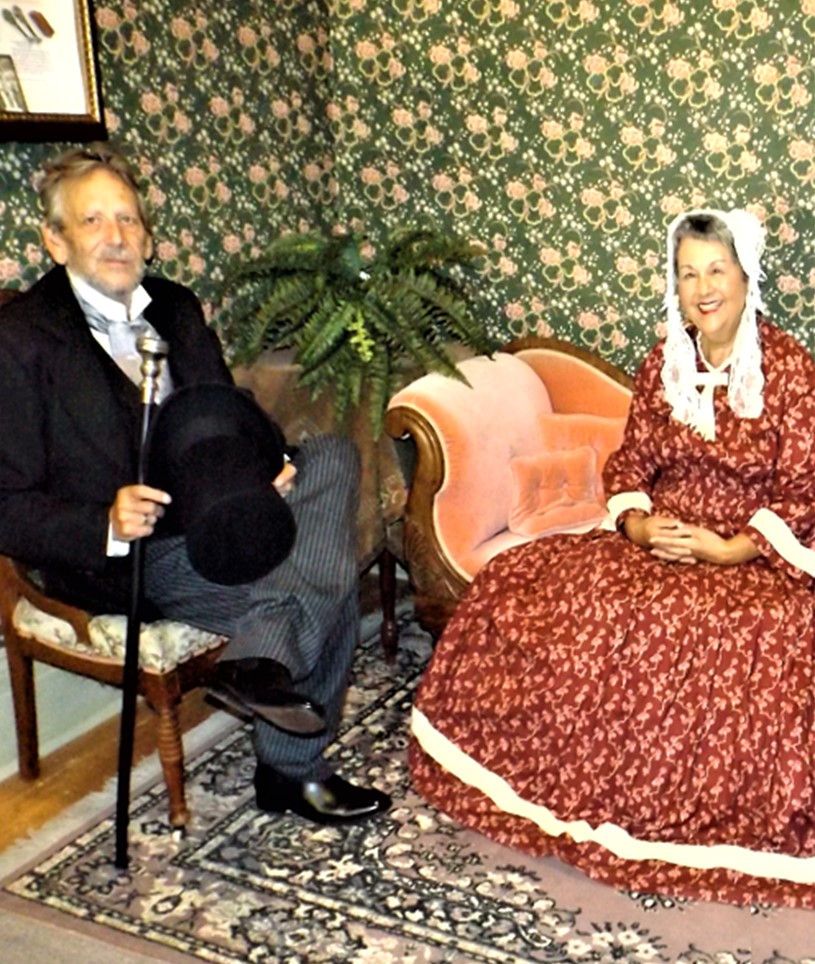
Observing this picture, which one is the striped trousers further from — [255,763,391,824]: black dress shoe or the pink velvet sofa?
the pink velvet sofa

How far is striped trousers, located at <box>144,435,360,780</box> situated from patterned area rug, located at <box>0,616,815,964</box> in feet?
0.63

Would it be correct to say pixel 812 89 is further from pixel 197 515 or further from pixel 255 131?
pixel 197 515

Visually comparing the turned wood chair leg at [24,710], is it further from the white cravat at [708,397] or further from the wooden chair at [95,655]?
the white cravat at [708,397]

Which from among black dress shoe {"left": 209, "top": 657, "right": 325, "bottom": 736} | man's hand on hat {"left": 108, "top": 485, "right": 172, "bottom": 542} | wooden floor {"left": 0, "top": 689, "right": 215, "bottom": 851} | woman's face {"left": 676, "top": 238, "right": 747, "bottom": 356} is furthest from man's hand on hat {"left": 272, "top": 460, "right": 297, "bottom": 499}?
woman's face {"left": 676, "top": 238, "right": 747, "bottom": 356}

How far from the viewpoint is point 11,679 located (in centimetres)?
247

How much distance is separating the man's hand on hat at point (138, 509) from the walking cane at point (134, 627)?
0.8 inches

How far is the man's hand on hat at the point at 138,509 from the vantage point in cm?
201

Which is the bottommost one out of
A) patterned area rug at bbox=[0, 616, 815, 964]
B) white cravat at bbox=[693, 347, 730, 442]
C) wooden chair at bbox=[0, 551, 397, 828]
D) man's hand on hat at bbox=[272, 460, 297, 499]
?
patterned area rug at bbox=[0, 616, 815, 964]

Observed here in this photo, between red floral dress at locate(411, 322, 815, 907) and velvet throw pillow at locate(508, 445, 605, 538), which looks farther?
velvet throw pillow at locate(508, 445, 605, 538)

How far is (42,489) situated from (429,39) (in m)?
1.98

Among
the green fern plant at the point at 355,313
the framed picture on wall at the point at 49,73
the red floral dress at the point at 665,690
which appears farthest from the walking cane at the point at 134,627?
the green fern plant at the point at 355,313

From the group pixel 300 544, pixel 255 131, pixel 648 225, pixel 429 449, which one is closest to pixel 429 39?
pixel 255 131

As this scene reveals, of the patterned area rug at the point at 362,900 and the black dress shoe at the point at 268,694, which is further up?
the black dress shoe at the point at 268,694

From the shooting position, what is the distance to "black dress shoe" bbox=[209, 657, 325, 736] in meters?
2.01
